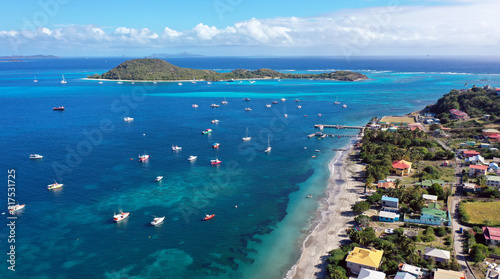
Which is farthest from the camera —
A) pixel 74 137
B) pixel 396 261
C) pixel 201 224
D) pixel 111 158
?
pixel 74 137

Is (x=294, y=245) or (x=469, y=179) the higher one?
(x=469, y=179)

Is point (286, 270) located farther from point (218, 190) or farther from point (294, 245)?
point (218, 190)

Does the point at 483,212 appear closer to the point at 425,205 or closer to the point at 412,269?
the point at 425,205

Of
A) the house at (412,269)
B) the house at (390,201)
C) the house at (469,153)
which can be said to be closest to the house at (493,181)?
the house at (469,153)

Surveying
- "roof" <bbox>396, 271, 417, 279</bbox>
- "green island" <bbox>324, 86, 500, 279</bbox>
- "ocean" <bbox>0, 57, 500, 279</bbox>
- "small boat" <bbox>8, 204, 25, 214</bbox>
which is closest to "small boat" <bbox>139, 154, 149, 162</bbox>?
"ocean" <bbox>0, 57, 500, 279</bbox>

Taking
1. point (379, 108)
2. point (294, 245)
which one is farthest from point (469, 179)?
point (379, 108)

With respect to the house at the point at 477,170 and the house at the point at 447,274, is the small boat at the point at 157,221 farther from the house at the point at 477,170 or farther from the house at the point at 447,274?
the house at the point at 477,170

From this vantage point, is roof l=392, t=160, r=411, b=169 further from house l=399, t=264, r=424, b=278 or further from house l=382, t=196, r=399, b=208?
house l=399, t=264, r=424, b=278

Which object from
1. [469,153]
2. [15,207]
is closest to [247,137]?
[469,153]
